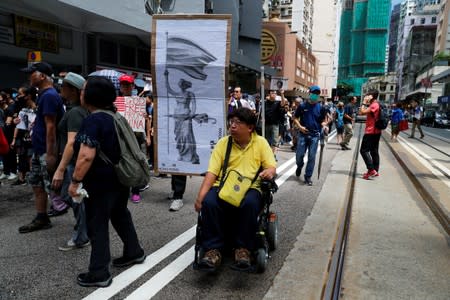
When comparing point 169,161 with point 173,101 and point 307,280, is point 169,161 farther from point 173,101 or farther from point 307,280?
point 307,280

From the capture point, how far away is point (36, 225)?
451 centimetres

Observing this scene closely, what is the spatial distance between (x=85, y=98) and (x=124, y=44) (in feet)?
45.2

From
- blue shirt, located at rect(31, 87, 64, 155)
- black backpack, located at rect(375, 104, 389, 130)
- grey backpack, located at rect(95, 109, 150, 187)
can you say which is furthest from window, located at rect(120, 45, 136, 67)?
grey backpack, located at rect(95, 109, 150, 187)

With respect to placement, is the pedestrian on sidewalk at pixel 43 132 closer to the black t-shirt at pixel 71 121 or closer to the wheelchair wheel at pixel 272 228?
the black t-shirt at pixel 71 121

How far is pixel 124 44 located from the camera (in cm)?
1598

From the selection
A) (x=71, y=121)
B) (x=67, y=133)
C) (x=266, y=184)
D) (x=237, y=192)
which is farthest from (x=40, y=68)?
(x=266, y=184)

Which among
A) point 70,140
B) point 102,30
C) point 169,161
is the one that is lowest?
point 169,161

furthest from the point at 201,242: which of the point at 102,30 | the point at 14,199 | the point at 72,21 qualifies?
the point at 102,30

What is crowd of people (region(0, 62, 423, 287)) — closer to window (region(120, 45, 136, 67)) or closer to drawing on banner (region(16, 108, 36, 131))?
drawing on banner (region(16, 108, 36, 131))

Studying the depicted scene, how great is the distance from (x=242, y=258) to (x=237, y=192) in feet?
1.88

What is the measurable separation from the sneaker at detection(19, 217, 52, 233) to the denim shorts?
0.45m

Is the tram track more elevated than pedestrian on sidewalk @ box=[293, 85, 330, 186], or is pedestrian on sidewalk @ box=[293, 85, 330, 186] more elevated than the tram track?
pedestrian on sidewalk @ box=[293, 85, 330, 186]

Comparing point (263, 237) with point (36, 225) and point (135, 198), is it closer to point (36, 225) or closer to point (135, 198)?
point (36, 225)

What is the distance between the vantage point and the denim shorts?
14.0ft
